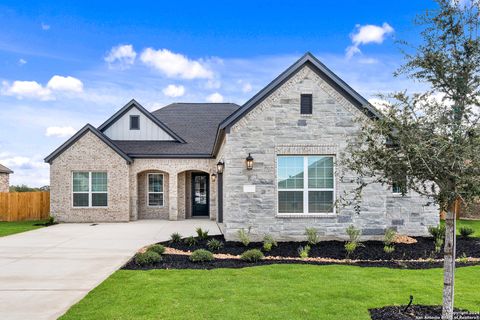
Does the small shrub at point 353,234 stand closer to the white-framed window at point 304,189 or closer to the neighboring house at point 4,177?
the white-framed window at point 304,189

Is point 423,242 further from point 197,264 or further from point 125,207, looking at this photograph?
point 125,207

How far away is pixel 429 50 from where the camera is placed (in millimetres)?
4973

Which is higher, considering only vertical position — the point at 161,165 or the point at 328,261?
the point at 161,165

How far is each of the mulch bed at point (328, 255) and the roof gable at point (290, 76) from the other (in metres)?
4.05

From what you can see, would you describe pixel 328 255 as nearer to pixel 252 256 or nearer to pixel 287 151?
pixel 252 256

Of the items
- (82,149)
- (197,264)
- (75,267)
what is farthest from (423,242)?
(82,149)

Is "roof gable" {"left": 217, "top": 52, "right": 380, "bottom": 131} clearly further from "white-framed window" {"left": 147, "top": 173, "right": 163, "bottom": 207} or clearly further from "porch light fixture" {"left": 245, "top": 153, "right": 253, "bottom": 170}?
"white-framed window" {"left": 147, "top": 173, "right": 163, "bottom": 207}

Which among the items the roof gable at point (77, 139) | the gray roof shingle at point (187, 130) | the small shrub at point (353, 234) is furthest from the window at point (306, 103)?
the roof gable at point (77, 139)

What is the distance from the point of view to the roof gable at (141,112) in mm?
21359

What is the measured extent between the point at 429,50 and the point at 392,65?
0.56m

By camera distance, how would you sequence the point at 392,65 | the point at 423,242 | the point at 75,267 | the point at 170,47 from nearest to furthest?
the point at 392,65
the point at 75,267
the point at 423,242
the point at 170,47

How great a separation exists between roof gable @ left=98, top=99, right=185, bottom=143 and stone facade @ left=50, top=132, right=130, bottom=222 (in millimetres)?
2379

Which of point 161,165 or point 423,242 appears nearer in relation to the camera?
point 423,242

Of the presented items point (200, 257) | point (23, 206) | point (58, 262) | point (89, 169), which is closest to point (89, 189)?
point (89, 169)
